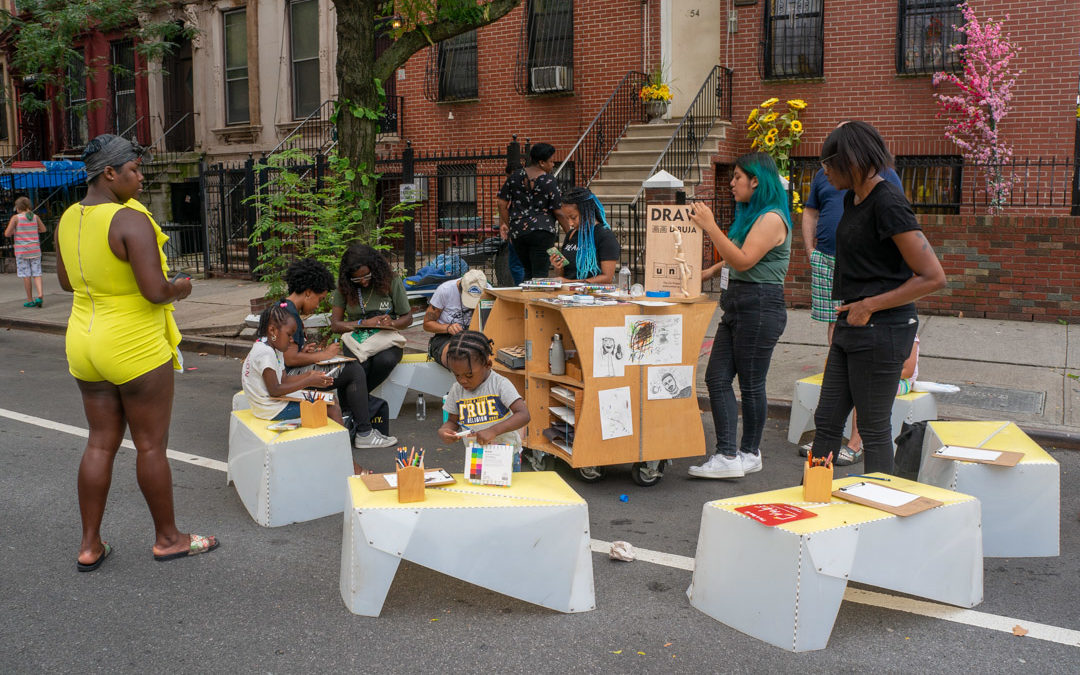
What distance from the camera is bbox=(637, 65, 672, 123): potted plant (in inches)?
596

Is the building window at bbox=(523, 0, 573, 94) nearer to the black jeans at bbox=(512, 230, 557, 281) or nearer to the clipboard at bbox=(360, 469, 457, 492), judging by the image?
the black jeans at bbox=(512, 230, 557, 281)

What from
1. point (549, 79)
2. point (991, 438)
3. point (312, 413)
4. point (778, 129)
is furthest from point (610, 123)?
point (991, 438)

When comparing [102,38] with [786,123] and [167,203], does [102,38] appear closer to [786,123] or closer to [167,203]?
[167,203]

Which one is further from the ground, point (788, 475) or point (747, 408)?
point (747, 408)

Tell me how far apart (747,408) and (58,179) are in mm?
19760

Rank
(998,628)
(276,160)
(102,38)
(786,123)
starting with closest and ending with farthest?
(998,628), (276,160), (786,123), (102,38)

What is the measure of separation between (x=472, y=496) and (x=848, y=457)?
3013 mm

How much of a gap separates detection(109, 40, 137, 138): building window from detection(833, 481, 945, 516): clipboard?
22.8m

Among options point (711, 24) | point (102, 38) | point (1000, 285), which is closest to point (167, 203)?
point (102, 38)

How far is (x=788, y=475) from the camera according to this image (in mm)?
5879

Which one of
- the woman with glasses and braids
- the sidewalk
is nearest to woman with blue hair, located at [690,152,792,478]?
the sidewalk

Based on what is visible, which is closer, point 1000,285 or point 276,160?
point 276,160

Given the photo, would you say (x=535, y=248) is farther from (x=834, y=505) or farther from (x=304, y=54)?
(x=304, y=54)

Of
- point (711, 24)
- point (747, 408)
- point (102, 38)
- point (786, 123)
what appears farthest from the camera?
point (102, 38)
